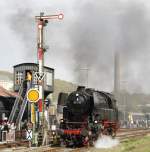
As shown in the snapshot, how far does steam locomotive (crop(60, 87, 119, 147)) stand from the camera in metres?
28.4

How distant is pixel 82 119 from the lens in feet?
94.6

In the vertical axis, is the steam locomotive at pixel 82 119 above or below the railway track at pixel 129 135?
above

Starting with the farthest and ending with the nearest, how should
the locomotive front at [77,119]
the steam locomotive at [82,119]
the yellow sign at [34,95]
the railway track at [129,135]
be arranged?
the railway track at [129,135], the steam locomotive at [82,119], the locomotive front at [77,119], the yellow sign at [34,95]

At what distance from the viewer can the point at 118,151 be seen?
2295 centimetres

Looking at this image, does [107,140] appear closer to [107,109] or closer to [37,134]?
[107,109]

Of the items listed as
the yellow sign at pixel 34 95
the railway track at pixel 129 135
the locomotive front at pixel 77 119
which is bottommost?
the railway track at pixel 129 135

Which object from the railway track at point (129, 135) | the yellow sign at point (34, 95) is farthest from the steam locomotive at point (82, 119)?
the railway track at point (129, 135)

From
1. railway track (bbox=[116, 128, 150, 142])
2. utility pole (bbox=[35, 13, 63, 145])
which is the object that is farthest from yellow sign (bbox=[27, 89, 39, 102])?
railway track (bbox=[116, 128, 150, 142])

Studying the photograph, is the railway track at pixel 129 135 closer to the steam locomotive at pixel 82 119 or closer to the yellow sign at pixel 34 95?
the steam locomotive at pixel 82 119

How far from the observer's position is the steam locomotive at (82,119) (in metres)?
28.4

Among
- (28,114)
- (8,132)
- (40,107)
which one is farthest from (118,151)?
(28,114)

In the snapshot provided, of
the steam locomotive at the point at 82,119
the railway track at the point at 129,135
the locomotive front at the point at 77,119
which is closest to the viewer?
the locomotive front at the point at 77,119

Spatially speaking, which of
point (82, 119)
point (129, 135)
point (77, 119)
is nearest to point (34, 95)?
point (77, 119)

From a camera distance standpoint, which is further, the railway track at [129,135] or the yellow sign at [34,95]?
the railway track at [129,135]
